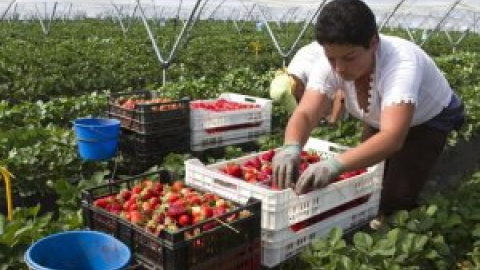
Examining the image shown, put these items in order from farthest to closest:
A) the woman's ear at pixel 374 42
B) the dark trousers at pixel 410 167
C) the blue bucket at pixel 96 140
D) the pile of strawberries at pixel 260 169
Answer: the blue bucket at pixel 96 140 < the dark trousers at pixel 410 167 < the pile of strawberries at pixel 260 169 < the woman's ear at pixel 374 42

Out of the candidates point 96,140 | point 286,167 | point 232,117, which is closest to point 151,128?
point 96,140

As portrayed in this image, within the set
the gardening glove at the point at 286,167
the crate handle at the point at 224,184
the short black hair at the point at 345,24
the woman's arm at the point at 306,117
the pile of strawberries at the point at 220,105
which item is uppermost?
the short black hair at the point at 345,24

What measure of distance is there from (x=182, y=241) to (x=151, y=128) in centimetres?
307

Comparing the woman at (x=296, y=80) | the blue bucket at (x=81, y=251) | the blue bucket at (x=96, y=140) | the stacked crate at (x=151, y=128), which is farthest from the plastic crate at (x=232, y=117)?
the blue bucket at (x=81, y=251)

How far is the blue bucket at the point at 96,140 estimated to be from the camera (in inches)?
191

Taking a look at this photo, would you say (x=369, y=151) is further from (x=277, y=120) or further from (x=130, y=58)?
(x=130, y=58)

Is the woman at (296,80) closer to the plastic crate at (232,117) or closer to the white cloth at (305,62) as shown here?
the white cloth at (305,62)

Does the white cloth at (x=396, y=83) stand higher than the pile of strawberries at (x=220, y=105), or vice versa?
the white cloth at (x=396, y=83)

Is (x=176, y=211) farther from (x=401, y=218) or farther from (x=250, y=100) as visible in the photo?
(x=250, y=100)

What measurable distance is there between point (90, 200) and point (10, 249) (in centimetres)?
52

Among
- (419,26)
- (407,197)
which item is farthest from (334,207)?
(419,26)

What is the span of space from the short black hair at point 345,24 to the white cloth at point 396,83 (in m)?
0.36

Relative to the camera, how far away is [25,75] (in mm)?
11133

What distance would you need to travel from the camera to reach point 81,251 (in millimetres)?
2424
